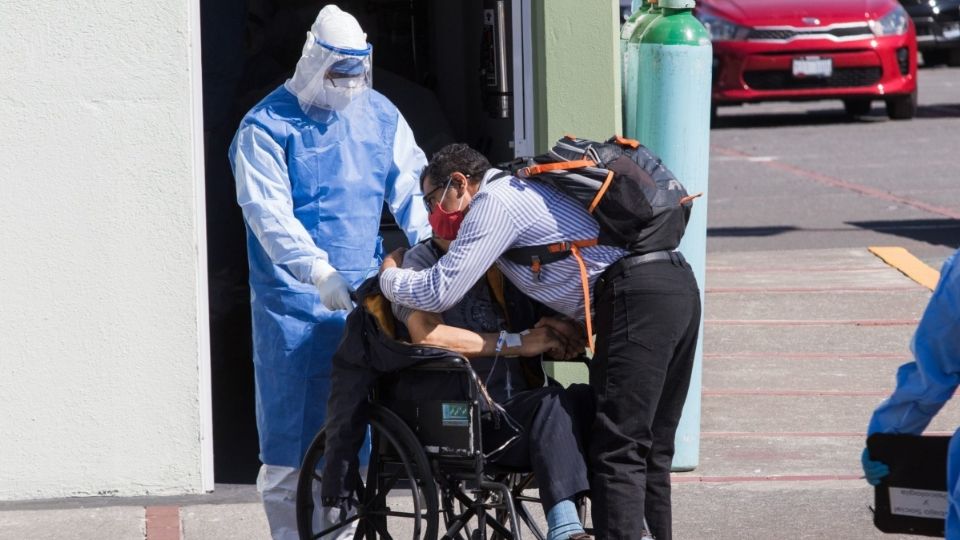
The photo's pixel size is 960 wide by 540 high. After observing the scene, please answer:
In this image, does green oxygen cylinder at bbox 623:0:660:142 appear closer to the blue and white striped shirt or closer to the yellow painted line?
the blue and white striped shirt

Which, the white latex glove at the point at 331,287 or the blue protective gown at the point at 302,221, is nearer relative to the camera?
the white latex glove at the point at 331,287

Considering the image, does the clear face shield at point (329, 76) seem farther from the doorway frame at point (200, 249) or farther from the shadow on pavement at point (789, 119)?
the shadow on pavement at point (789, 119)

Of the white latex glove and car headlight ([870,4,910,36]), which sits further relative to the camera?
car headlight ([870,4,910,36])

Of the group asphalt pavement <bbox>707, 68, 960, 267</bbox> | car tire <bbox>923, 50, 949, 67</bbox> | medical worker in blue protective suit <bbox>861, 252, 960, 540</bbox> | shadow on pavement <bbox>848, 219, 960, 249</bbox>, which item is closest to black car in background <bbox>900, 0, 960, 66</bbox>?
car tire <bbox>923, 50, 949, 67</bbox>

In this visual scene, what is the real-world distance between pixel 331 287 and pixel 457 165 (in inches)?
25.6

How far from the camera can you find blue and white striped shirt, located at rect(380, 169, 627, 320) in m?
4.45

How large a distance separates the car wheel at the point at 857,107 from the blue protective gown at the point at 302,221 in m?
13.3

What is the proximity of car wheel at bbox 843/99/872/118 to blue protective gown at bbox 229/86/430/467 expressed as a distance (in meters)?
13.3

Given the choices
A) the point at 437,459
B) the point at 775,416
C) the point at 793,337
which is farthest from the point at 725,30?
the point at 437,459

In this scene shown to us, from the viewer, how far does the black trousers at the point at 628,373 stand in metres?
4.48

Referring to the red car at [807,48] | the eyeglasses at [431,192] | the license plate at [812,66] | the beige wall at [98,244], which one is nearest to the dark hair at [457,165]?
the eyeglasses at [431,192]

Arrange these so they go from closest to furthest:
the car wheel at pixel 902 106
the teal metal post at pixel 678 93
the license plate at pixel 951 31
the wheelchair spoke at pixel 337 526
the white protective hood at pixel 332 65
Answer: the wheelchair spoke at pixel 337 526, the white protective hood at pixel 332 65, the teal metal post at pixel 678 93, the car wheel at pixel 902 106, the license plate at pixel 951 31

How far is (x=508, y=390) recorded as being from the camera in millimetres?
4691

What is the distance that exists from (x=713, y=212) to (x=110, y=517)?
7.68m
